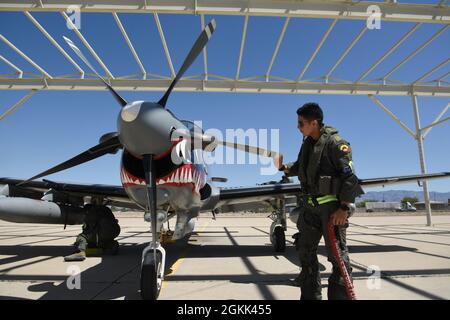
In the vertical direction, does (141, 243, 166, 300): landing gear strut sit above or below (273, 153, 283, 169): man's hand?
below

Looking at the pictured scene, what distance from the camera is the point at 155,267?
424 centimetres

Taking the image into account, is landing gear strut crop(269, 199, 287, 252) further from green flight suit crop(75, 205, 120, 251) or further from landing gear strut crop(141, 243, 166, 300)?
landing gear strut crop(141, 243, 166, 300)

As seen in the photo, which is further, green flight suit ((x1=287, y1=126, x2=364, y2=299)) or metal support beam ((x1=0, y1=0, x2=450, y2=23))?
metal support beam ((x1=0, y1=0, x2=450, y2=23))

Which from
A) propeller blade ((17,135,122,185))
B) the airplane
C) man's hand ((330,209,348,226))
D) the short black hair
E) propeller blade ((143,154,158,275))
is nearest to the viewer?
man's hand ((330,209,348,226))

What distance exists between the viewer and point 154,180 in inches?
186

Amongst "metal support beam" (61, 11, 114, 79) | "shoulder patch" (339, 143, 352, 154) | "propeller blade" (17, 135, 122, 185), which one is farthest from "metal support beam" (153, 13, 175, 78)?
"shoulder patch" (339, 143, 352, 154)

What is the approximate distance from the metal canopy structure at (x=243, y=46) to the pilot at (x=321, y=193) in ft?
14.9

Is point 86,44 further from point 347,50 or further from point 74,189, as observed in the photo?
point 347,50

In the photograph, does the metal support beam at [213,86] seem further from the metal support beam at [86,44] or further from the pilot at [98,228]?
the pilot at [98,228]

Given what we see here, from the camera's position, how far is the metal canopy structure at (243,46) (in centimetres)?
690

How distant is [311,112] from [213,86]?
809cm

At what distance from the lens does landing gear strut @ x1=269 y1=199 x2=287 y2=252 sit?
891 centimetres

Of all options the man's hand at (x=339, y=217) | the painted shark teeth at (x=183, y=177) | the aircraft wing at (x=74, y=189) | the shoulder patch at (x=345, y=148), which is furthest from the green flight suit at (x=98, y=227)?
the shoulder patch at (x=345, y=148)

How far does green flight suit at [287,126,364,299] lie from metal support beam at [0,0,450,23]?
181 inches
